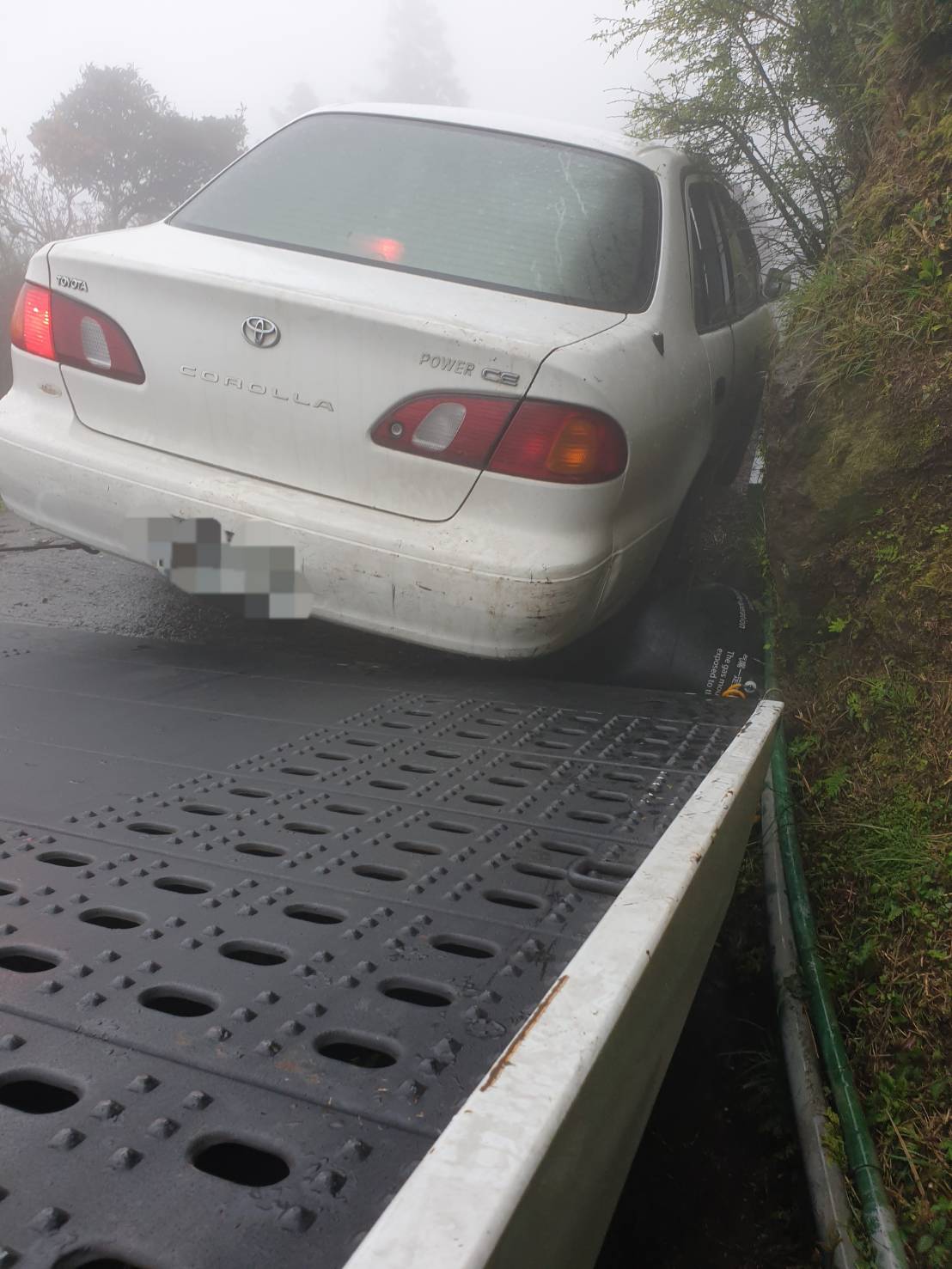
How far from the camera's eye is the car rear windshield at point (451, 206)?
3062 millimetres

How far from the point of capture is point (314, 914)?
1490mm

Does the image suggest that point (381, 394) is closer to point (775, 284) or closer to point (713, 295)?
point (713, 295)

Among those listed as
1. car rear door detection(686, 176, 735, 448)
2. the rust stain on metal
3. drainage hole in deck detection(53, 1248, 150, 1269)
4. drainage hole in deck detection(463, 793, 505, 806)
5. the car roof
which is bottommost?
drainage hole in deck detection(463, 793, 505, 806)

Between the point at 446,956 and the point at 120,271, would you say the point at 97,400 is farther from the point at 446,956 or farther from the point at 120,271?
the point at 446,956

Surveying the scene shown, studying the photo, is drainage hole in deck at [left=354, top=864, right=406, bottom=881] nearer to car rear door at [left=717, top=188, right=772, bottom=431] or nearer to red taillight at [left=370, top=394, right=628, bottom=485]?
red taillight at [left=370, top=394, right=628, bottom=485]

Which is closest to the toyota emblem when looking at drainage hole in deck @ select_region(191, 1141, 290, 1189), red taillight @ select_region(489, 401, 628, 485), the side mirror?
red taillight @ select_region(489, 401, 628, 485)

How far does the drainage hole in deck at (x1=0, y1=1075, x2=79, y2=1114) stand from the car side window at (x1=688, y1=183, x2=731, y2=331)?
10.9 ft

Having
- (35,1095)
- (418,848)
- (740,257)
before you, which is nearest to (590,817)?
(418,848)

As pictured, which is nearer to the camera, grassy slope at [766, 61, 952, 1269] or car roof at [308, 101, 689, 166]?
grassy slope at [766, 61, 952, 1269]

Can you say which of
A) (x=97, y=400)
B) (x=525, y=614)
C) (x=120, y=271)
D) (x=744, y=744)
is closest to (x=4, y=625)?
(x=97, y=400)

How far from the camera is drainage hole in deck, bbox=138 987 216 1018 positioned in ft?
3.98

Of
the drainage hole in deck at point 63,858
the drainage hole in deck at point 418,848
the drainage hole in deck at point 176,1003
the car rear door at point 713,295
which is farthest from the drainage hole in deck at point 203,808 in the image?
the car rear door at point 713,295

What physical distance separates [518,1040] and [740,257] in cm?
474

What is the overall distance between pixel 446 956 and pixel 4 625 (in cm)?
272
